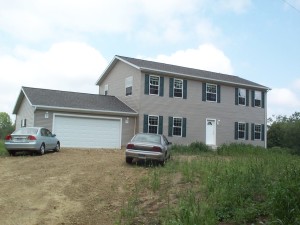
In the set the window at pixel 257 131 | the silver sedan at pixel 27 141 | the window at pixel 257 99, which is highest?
the window at pixel 257 99

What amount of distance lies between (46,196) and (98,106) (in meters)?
15.3

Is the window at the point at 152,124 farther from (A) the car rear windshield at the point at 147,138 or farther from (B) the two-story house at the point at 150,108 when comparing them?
(A) the car rear windshield at the point at 147,138

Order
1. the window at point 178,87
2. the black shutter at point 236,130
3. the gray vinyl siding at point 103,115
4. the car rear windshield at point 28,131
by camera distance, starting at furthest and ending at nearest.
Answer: the black shutter at point 236,130 < the window at point 178,87 < the gray vinyl siding at point 103,115 < the car rear windshield at point 28,131

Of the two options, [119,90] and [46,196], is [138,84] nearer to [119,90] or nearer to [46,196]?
[119,90]

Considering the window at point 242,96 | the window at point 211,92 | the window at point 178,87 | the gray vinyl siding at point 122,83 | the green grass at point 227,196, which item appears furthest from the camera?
the window at point 242,96

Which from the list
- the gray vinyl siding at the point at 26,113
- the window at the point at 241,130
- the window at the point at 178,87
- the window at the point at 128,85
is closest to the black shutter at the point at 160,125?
the window at the point at 178,87

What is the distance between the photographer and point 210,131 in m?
29.5

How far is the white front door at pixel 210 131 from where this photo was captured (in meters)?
29.3

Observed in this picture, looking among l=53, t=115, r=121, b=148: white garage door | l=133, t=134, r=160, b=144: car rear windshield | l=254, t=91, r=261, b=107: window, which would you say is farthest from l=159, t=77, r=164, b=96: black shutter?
l=133, t=134, r=160, b=144: car rear windshield

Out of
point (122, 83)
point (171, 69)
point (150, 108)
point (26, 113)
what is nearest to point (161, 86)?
point (150, 108)

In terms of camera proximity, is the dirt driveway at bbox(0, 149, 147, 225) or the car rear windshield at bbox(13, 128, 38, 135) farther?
the car rear windshield at bbox(13, 128, 38, 135)

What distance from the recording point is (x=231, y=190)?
880cm

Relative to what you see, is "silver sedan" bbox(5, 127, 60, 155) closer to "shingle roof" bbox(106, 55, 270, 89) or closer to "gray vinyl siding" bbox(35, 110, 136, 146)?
"gray vinyl siding" bbox(35, 110, 136, 146)

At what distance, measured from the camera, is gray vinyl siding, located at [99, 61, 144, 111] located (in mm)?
26578
